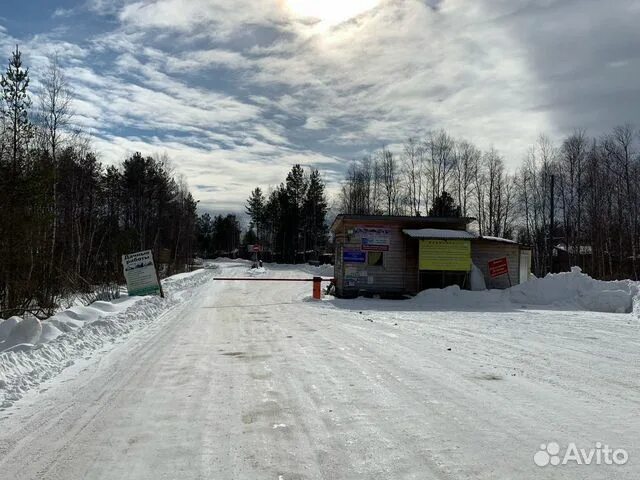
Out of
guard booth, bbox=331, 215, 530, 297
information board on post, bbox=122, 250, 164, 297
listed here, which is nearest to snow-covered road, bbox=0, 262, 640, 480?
information board on post, bbox=122, 250, 164, 297

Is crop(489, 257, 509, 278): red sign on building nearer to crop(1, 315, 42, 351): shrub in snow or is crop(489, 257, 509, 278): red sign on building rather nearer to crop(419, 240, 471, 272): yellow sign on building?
crop(419, 240, 471, 272): yellow sign on building

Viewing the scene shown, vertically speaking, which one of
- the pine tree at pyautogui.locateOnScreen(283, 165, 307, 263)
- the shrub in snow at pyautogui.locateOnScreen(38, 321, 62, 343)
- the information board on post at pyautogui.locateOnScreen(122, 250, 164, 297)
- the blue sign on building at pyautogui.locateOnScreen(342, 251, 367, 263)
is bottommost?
the shrub in snow at pyautogui.locateOnScreen(38, 321, 62, 343)

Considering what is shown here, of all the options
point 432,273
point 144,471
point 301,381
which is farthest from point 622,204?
point 144,471

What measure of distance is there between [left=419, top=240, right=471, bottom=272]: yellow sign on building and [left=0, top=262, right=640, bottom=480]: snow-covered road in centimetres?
1151

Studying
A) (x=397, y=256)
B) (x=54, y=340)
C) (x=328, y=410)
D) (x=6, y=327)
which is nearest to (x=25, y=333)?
(x=54, y=340)

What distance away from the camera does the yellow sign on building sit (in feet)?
74.7

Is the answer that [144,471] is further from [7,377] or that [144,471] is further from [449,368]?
[449,368]

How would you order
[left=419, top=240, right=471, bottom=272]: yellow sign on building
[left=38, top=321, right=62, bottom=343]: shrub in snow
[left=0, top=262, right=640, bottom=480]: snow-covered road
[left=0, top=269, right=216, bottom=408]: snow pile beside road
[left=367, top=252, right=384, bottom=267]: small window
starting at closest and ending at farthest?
[left=0, top=262, right=640, bottom=480]: snow-covered road, [left=0, top=269, right=216, bottom=408]: snow pile beside road, [left=38, top=321, right=62, bottom=343]: shrub in snow, [left=419, top=240, right=471, bottom=272]: yellow sign on building, [left=367, top=252, right=384, bottom=267]: small window

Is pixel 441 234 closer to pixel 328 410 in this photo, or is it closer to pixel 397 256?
pixel 397 256

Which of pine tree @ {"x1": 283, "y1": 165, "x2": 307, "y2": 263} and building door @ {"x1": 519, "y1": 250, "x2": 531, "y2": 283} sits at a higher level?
pine tree @ {"x1": 283, "y1": 165, "x2": 307, "y2": 263}

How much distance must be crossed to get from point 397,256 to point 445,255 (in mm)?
2298

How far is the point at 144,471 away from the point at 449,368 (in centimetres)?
523

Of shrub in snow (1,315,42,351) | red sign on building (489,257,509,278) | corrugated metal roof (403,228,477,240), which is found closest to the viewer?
shrub in snow (1,315,42,351)

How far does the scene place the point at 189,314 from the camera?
16109mm
